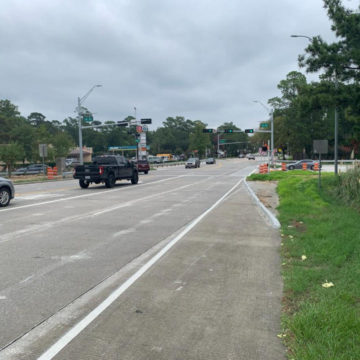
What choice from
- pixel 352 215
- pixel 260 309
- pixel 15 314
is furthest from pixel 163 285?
pixel 352 215

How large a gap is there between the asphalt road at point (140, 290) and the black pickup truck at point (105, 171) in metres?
12.3

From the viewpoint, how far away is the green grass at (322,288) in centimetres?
367

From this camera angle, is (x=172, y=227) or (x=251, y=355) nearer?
(x=251, y=355)

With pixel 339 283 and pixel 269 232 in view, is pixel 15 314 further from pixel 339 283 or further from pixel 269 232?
pixel 269 232

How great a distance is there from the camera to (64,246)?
7.95m

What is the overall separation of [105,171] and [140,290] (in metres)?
18.2

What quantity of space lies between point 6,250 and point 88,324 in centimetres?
411

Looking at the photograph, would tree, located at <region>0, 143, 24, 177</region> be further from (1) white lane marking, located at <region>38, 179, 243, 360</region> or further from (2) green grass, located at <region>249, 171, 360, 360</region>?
(1) white lane marking, located at <region>38, 179, 243, 360</region>

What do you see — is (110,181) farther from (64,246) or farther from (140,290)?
(140,290)

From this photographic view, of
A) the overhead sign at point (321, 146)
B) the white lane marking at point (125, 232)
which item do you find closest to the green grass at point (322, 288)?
the white lane marking at point (125, 232)

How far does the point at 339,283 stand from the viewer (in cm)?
529

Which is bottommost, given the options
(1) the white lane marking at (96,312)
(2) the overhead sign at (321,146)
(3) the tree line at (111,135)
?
(1) the white lane marking at (96,312)

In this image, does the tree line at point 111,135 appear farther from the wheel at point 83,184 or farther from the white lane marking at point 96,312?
the white lane marking at point 96,312

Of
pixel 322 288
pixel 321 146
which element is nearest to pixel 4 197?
→ pixel 322 288
